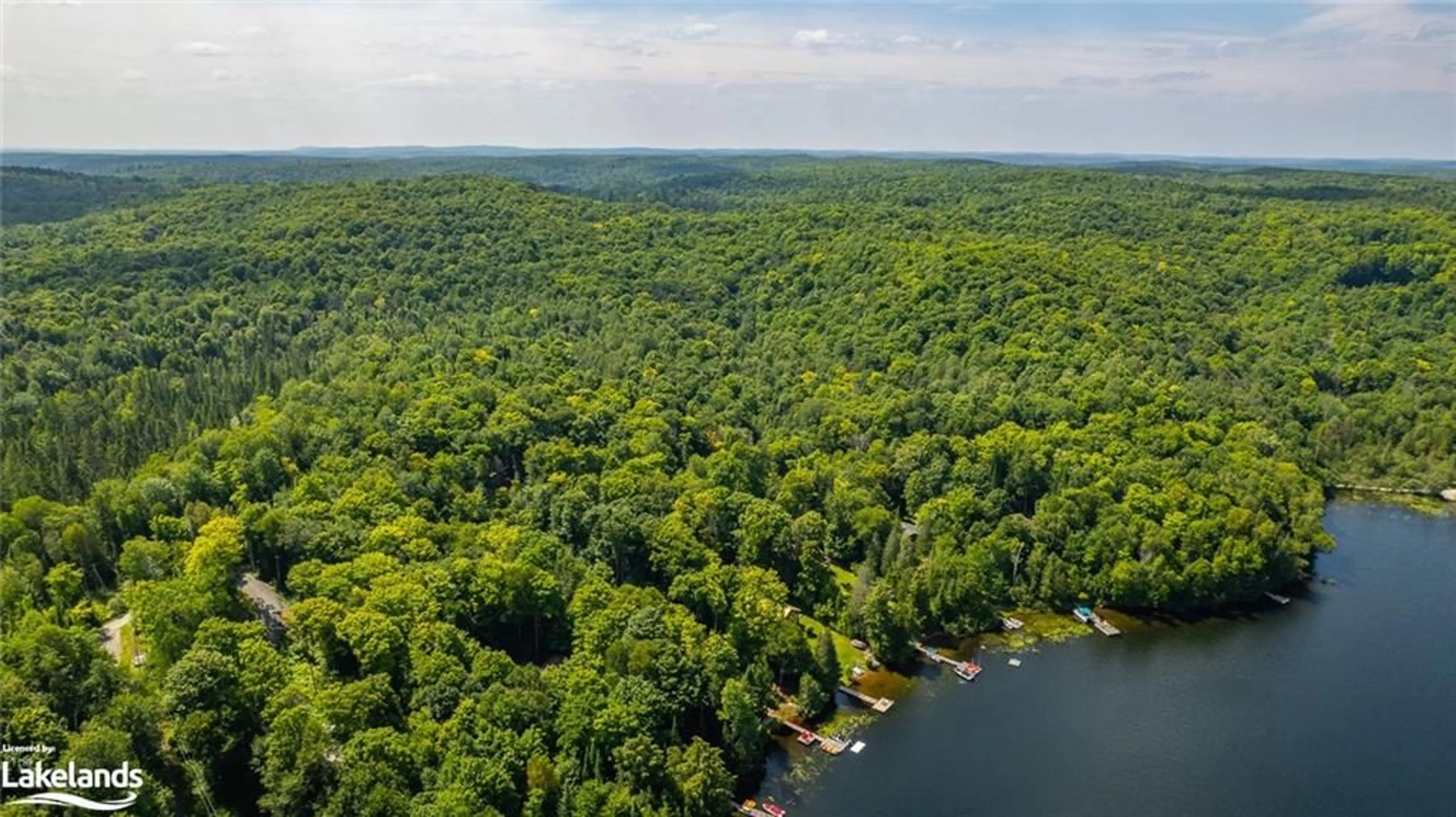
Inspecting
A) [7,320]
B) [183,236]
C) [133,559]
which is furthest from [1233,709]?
[183,236]

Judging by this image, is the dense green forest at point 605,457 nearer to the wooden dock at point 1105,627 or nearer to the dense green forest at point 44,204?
the wooden dock at point 1105,627

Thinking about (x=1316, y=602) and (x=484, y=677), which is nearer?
(x=484, y=677)

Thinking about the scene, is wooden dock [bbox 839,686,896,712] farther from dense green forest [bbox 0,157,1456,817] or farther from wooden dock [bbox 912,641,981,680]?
wooden dock [bbox 912,641,981,680]

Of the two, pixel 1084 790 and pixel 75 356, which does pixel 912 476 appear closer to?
pixel 1084 790

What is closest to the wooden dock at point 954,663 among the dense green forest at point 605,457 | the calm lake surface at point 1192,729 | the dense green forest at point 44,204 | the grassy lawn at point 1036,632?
the calm lake surface at point 1192,729

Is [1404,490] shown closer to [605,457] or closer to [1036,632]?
[1036,632]

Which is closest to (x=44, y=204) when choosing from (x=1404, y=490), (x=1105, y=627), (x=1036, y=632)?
(x=1036, y=632)

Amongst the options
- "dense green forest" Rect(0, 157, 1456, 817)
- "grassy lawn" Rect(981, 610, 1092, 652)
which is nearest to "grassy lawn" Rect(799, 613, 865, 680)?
"dense green forest" Rect(0, 157, 1456, 817)
